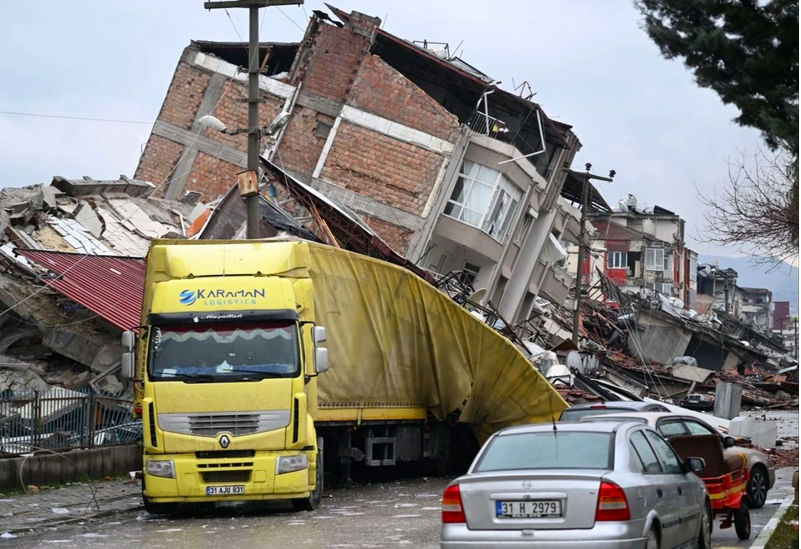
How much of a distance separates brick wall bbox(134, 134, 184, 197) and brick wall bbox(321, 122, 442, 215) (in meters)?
7.08

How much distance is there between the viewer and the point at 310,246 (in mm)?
18469

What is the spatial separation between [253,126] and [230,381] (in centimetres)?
911

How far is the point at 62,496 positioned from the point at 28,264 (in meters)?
9.17

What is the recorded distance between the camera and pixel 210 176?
141 ft

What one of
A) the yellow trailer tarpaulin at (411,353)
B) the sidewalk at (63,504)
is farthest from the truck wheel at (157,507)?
the yellow trailer tarpaulin at (411,353)

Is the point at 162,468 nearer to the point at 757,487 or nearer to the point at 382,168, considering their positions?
the point at 757,487

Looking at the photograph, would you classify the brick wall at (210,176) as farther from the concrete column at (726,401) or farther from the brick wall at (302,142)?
the concrete column at (726,401)

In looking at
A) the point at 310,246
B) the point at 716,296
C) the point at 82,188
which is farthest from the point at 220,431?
the point at 716,296

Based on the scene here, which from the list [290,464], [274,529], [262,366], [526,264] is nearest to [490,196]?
[526,264]

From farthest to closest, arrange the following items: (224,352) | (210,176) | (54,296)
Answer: (210,176) < (54,296) < (224,352)

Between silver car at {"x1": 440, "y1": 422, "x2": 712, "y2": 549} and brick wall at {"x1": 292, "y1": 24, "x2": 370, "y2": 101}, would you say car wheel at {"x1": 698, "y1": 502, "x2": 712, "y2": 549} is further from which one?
brick wall at {"x1": 292, "y1": 24, "x2": 370, "y2": 101}

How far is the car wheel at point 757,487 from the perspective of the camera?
51.8 ft

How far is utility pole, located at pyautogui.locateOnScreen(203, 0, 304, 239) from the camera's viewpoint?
23.5 meters

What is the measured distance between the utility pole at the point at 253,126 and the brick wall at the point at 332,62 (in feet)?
53.2
